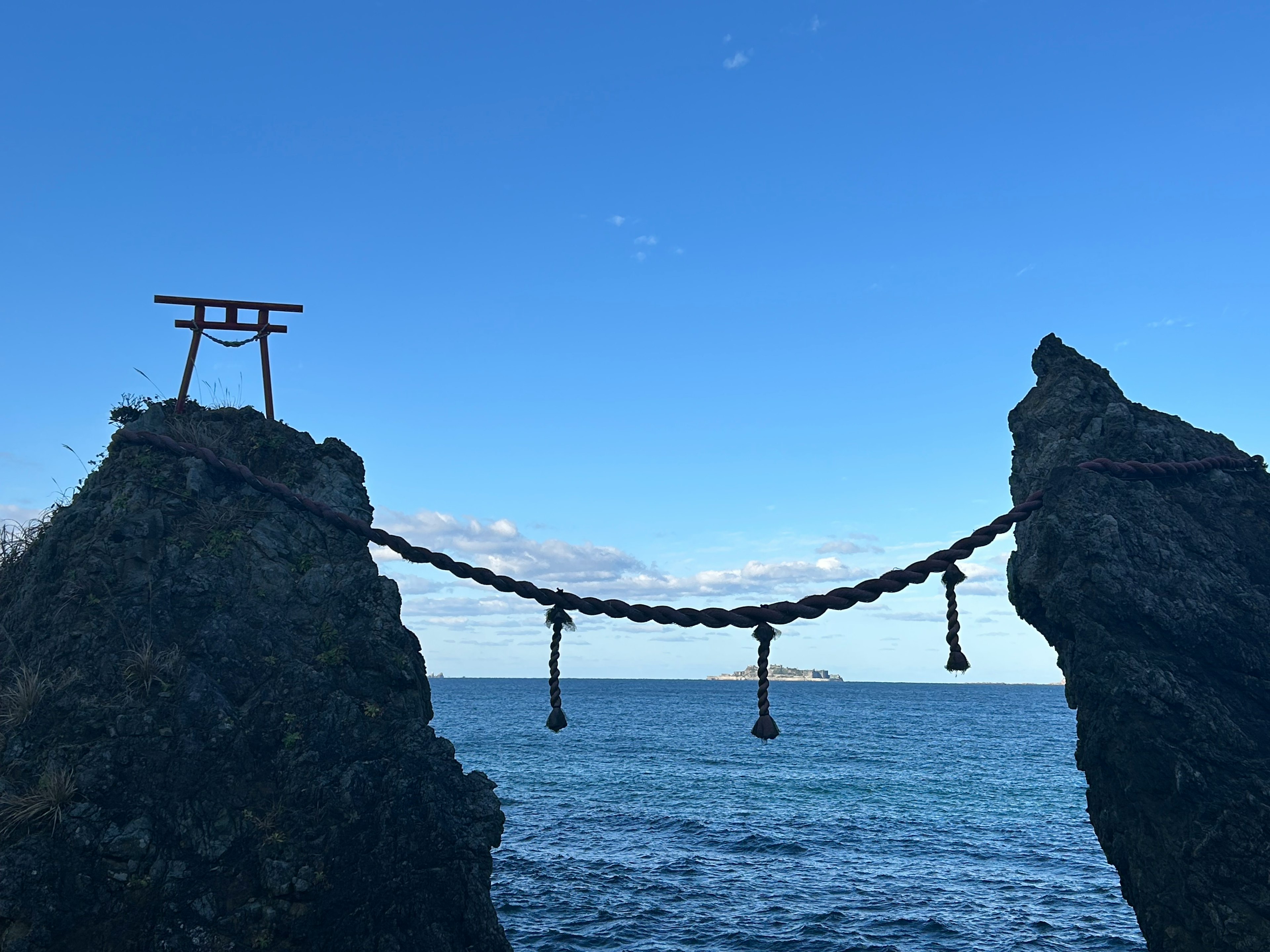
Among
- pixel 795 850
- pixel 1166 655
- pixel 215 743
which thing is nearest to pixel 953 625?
pixel 1166 655

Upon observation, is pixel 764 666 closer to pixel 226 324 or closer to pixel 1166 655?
pixel 1166 655

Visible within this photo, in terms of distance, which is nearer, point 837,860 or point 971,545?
point 971,545

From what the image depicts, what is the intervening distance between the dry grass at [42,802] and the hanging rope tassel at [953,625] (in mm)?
13693

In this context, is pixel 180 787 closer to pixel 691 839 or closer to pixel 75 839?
pixel 75 839

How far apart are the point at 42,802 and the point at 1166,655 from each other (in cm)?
1720

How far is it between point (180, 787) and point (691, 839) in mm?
29355

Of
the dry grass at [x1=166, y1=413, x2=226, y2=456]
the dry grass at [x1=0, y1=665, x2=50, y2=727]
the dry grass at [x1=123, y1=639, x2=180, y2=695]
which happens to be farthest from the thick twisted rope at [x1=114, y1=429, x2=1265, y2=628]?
the dry grass at [x1=166, y1=413, x2=226, y2=456]

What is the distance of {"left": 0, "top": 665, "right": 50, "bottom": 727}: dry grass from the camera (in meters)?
13.6

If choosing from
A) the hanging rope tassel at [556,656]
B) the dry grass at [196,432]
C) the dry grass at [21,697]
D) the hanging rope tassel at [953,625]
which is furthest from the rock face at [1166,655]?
the dry grass at [196,432]

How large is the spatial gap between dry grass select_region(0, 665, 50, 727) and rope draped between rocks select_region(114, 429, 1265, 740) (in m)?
6.84

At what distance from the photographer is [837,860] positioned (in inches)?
1371

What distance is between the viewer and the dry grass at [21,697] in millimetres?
13586

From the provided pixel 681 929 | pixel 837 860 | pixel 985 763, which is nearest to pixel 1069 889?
pixel 837 860

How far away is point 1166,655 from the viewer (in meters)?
10.9
